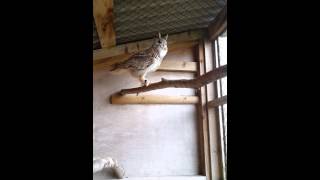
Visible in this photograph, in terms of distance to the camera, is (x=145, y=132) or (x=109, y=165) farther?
(x=145, y=132)

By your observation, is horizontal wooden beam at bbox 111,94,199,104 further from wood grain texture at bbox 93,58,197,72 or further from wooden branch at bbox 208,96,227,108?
wood grain texture at bbox 93,58,197,72

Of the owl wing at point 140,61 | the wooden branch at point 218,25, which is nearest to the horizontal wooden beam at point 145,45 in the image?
the wooden branch at point 218,25

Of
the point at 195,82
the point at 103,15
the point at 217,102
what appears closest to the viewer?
the point at 103,15

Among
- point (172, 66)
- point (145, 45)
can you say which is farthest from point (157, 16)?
point (172, 66)

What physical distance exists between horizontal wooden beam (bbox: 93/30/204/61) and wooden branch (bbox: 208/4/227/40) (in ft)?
0.60

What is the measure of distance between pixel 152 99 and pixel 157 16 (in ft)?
4.09

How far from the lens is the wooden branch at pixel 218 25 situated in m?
3.84

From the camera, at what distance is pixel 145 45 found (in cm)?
436

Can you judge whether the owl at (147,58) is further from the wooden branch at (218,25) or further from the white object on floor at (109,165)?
the white object on floor at (109,165)

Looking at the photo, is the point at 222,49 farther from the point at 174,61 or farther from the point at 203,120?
the point at 203,120

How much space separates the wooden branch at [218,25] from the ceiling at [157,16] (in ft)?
0.17

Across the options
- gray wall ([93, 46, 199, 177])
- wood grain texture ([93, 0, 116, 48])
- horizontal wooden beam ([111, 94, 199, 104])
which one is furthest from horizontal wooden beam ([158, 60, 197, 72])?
wood grain texture ([93, 0, 116, 48])
